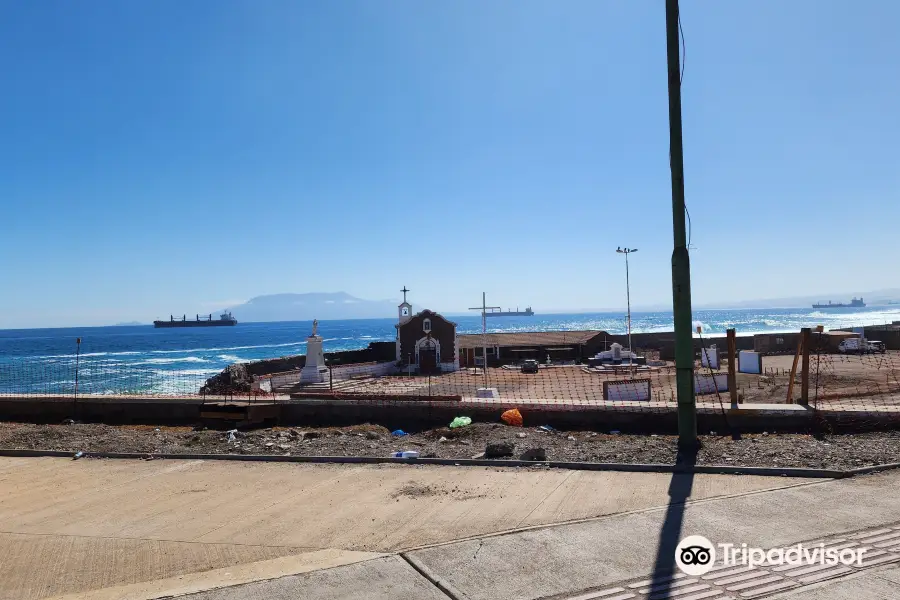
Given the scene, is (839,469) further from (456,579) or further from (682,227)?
(456,579)

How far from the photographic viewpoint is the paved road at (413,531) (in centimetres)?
468

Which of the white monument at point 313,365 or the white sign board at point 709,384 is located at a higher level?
the white monument at point 313,365

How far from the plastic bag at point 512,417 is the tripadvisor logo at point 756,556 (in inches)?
302

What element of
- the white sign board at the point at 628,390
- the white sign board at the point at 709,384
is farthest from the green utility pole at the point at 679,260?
the white sign board at the point at 709,384

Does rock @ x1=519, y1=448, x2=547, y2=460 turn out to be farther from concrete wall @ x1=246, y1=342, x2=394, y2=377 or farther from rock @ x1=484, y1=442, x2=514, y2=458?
concrete wall @ x1=246, y1=342, x2=394, y2=377

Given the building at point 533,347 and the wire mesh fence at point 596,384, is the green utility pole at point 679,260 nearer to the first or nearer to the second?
the wire mesh fence at point 596,384

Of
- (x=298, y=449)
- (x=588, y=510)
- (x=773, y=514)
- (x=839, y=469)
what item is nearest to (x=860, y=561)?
(x=773, y=514)

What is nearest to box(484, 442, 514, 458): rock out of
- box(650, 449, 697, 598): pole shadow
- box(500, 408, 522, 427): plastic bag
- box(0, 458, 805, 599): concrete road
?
box(0, 458, 805, 599): concrete road

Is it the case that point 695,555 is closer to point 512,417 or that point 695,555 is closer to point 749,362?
point 512,417

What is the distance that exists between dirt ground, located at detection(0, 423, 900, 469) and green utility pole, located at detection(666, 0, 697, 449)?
1.94ft

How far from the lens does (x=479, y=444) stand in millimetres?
10828

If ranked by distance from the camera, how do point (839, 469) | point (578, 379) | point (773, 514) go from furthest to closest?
1. point (578, 379)
2. point (839, 469)
3. point (773, 514)

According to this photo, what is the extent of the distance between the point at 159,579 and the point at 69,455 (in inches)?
266

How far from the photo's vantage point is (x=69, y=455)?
34.0 feet
